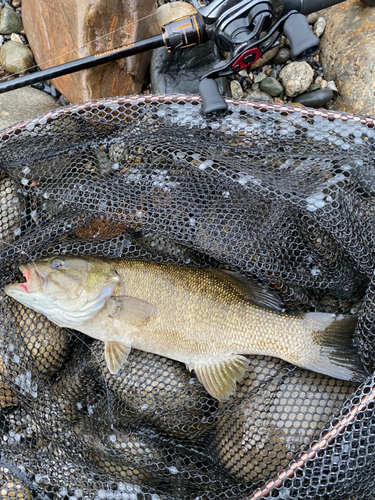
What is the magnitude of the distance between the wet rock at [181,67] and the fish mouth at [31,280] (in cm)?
184

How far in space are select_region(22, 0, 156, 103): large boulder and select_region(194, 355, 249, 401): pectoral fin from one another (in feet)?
7.47

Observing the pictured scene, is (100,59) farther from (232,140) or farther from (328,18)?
(328,18)

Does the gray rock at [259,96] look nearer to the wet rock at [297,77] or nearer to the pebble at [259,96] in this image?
the pebble at [259,96]

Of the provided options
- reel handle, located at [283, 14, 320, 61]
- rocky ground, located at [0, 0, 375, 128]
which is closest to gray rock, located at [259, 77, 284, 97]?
rocky ground, located at [0, 0, 375, 128]

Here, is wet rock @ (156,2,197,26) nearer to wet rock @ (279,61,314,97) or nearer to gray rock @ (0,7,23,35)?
wet rock @ (279,61,314,97)

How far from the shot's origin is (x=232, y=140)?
218 centimetres

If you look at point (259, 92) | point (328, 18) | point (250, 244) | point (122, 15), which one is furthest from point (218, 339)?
point (328, 18)

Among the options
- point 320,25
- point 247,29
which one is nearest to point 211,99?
point 247,29

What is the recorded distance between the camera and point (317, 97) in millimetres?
3107

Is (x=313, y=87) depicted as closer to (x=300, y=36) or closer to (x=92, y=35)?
(x=300, y=36)

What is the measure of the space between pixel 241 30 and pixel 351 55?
1.53m

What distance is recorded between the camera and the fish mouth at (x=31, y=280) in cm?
217

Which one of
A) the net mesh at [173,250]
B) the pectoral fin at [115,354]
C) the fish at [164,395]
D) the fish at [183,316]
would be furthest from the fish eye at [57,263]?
the fish at [164,395]

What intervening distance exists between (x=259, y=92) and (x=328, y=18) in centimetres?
88
